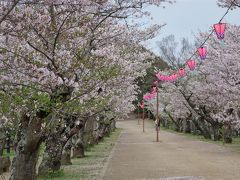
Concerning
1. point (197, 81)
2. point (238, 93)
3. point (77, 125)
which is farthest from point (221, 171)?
point (197, 81)

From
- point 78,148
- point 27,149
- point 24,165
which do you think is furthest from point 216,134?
point 27,149

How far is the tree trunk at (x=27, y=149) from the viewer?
915 cm

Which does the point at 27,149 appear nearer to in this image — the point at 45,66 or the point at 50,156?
the point at 45,66

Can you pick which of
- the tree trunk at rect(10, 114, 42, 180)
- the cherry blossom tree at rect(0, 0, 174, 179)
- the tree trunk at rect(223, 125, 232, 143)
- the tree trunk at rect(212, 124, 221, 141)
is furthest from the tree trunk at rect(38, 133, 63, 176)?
the tree trunk at rect(212, 124, 221, 141)

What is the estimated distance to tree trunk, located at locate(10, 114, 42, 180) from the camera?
9.15 m

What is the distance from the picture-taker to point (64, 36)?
9.08 m

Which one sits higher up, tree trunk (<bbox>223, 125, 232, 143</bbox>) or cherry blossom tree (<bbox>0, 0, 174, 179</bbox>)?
cherry blossom tree (<bbox>0, 0, 174, 179</bbox>)

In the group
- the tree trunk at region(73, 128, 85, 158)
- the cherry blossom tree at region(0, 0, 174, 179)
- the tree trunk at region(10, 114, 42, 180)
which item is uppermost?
the cherry blossom tree at region(0, 0, 174, 179)

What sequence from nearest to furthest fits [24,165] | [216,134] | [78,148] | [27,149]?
[27,149]
[24,165]
[78,148]
[216,134]

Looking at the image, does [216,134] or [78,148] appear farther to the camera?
[216,134]

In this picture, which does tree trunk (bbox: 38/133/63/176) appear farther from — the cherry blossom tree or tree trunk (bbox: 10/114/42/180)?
tree trunk (bbox: 10/114/42/180)

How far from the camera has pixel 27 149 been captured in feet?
30.6

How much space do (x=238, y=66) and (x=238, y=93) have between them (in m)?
1.65

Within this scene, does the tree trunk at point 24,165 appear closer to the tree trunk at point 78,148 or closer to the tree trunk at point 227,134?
the tree trunk at point 78,148
